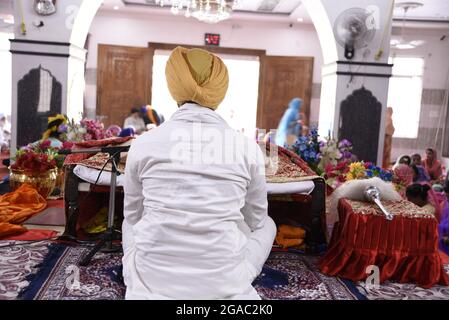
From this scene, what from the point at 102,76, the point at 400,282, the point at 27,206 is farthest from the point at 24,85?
the point at 400,282

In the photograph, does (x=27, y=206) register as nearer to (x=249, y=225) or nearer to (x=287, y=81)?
(x=249, y=225)

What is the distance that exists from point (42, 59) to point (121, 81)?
4545mm

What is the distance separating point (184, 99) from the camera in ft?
6.57

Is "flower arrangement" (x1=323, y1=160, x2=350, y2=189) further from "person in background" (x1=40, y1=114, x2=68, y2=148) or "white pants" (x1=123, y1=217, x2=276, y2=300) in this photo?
"person in background" (x1=40, y1=114, x2=68, y2=148)

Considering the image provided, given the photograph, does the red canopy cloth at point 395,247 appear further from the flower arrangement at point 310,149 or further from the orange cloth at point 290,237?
the flower arrangement at point 310,149

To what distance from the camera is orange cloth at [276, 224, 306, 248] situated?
395 cm

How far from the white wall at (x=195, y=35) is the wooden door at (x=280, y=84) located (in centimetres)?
22

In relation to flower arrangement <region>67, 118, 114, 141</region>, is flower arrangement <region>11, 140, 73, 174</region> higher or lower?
lower

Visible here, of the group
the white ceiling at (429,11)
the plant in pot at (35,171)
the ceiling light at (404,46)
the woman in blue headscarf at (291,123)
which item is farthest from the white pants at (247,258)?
the ceiling light at (404,46)

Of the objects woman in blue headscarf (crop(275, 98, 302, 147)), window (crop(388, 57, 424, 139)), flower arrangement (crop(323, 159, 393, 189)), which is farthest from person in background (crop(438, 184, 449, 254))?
window (crop(388, 57, 424, 139))

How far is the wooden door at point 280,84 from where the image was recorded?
434 inches

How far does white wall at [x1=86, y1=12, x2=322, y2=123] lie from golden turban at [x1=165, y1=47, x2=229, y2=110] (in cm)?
930

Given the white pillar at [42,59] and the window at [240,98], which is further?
the window at [240,98]

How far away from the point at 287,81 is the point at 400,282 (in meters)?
8.30
